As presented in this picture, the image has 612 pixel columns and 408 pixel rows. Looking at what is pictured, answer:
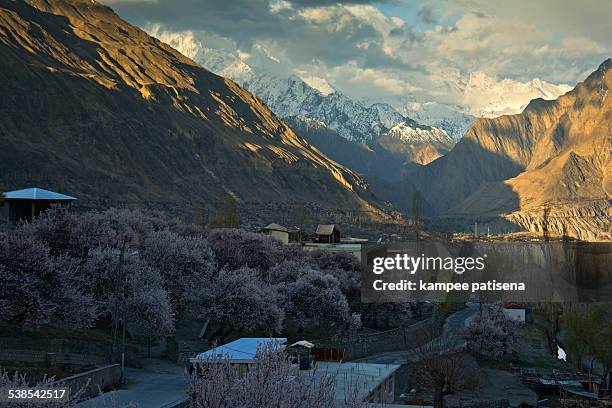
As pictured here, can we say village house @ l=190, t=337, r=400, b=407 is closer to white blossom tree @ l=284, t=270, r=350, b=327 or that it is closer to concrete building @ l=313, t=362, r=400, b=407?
concrete building @ l=313, t=362, r=400, b=407

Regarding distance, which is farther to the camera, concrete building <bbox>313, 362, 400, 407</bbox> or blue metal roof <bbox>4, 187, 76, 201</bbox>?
blue metal roof <bbox>4, 187, 76, 201</bbox>

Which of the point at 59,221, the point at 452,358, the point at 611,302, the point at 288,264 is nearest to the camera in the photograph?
→ the point at 452,358

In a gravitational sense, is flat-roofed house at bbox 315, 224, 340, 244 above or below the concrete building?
above

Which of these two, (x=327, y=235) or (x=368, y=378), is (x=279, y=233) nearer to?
(x=327, y=235)

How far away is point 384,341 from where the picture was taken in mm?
71375

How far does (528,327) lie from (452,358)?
54.1 meters

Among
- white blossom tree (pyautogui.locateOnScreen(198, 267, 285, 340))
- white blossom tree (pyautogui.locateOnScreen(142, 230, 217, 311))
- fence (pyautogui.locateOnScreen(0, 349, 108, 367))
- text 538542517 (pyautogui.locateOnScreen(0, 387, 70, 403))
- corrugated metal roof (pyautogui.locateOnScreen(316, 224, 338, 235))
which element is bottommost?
fence (pyautogui.locateOnScreen(0, 349, 108, 367))

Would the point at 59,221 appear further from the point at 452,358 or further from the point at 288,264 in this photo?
the point at 452,358

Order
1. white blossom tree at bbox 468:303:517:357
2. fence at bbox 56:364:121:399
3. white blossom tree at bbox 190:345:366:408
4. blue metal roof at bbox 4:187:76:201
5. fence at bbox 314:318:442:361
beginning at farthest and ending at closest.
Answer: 1. blue metal roof at bbox 4:187:76:201
2. white blossom tree at bbox 468:303:517:357
3. fence at bbox 314:318:442:361
4. fence at bbox 56:364:121:399
5. white blossom tree at bbox 190:345:366:408

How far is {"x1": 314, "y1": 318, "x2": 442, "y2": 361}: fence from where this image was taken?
6094 centimetres

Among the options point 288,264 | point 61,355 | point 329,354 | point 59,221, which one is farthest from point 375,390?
point 288,264

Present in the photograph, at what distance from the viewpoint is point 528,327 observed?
353 ft

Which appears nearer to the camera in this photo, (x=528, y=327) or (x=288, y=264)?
(x=288, y=264)

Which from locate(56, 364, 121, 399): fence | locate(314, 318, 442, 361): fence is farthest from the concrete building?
locate(56, 364, 121, 399): fence
